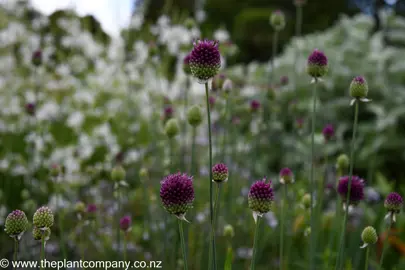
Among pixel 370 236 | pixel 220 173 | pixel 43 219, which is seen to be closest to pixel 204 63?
pixel 220 173

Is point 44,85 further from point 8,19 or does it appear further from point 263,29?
point 263,29

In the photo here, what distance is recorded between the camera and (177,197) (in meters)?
0.82

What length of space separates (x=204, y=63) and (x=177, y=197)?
0.85ft

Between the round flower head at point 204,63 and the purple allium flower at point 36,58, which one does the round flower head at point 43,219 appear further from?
the purple allium flower at point 36,58

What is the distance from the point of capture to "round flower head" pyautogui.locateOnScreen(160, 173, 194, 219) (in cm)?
82

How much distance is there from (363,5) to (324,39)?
13.3 ft

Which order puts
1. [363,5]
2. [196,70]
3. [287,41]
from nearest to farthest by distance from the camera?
[196,70] → [287,41] → [363,5]

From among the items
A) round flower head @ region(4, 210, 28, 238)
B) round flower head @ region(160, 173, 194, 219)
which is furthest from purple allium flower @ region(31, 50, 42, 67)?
round flower head @ region(160, 173, 194, 219)

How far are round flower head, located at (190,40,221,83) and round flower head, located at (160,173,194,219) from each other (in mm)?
204

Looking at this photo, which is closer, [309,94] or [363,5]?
[309,94]

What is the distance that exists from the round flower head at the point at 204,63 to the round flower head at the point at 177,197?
204 mm

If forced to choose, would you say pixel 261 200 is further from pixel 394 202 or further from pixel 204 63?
pixel 394 202

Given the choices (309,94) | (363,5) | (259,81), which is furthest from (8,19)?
(363,5)

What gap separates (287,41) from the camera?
6797 mm
